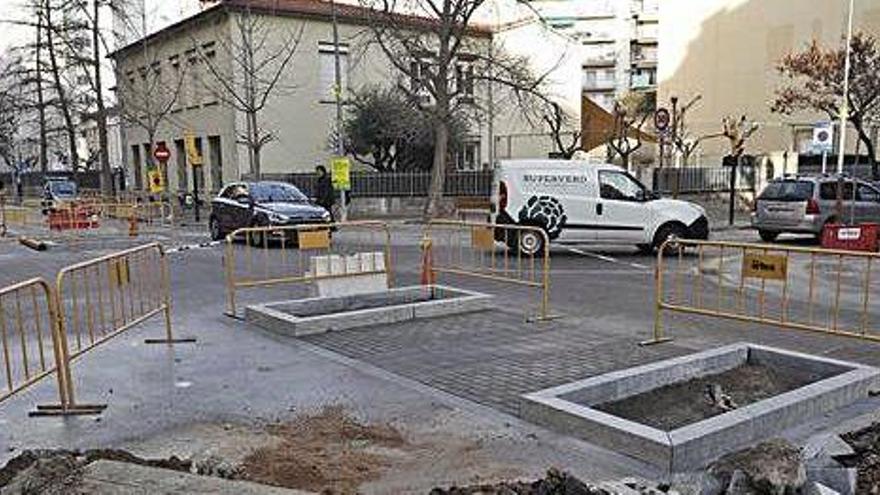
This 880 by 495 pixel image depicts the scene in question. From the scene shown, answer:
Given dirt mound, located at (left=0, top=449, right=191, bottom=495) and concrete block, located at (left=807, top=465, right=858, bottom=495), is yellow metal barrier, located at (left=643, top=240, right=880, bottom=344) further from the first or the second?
dirt mound, located at (left=0, top=449, right=191, bottom=495)

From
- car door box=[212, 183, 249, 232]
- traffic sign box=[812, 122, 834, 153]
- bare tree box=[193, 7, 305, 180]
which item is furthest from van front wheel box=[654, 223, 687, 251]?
bare tree box=[193, 7, 305, 180]

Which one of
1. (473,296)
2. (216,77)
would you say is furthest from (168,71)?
(473,296)

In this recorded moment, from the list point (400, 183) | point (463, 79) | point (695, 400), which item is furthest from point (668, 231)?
point (400, 183)

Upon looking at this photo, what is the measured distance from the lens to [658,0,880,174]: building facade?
41.6 m

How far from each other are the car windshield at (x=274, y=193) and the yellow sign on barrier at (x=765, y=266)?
45.8 ft

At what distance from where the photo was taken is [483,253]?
520 inches

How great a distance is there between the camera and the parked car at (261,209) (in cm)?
1872

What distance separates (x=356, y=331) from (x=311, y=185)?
21.4m

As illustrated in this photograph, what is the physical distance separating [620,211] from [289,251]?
22.4 feet

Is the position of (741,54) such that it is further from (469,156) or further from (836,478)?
(836,478)

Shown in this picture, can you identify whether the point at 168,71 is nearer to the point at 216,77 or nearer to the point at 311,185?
the point at 216,77

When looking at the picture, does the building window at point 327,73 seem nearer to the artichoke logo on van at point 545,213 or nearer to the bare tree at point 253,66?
the bare tree at point 253,66

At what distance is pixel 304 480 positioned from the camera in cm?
461

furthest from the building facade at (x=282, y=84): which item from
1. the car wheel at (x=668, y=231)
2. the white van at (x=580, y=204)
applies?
the car wheel at (x=668, y=231)
